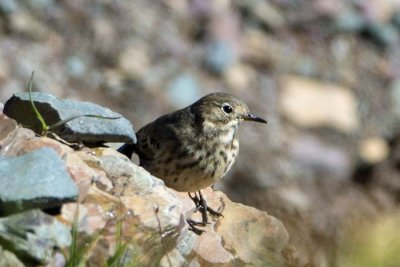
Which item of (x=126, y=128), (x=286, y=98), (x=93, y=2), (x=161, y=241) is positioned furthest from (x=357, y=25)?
(x=161, y=241)

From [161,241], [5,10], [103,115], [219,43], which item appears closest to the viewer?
[161,241]

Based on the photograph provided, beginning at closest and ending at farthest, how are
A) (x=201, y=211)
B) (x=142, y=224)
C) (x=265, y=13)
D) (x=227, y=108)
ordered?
1. (x=142, y=224)
2. (x=201, y=211)
3. (x=227, y=108)
4. (x=265, y=13)

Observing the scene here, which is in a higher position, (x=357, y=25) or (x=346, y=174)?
(x=357, y=25)

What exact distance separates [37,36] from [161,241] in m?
7.81

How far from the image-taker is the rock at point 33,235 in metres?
5.16

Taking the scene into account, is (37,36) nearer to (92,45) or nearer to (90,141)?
(92,45)

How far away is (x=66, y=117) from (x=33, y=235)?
3.92 feet

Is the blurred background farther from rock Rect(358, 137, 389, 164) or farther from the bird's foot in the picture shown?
the bird's foot

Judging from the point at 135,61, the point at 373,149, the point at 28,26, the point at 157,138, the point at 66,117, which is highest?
the point at 66,117

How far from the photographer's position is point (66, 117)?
6336mm

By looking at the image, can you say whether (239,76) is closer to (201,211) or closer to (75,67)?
(75,67)

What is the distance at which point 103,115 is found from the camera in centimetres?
655

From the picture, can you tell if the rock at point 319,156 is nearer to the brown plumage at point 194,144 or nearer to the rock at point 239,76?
the rock at point 239,76

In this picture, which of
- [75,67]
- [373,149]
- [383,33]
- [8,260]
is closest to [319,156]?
[373,149]
